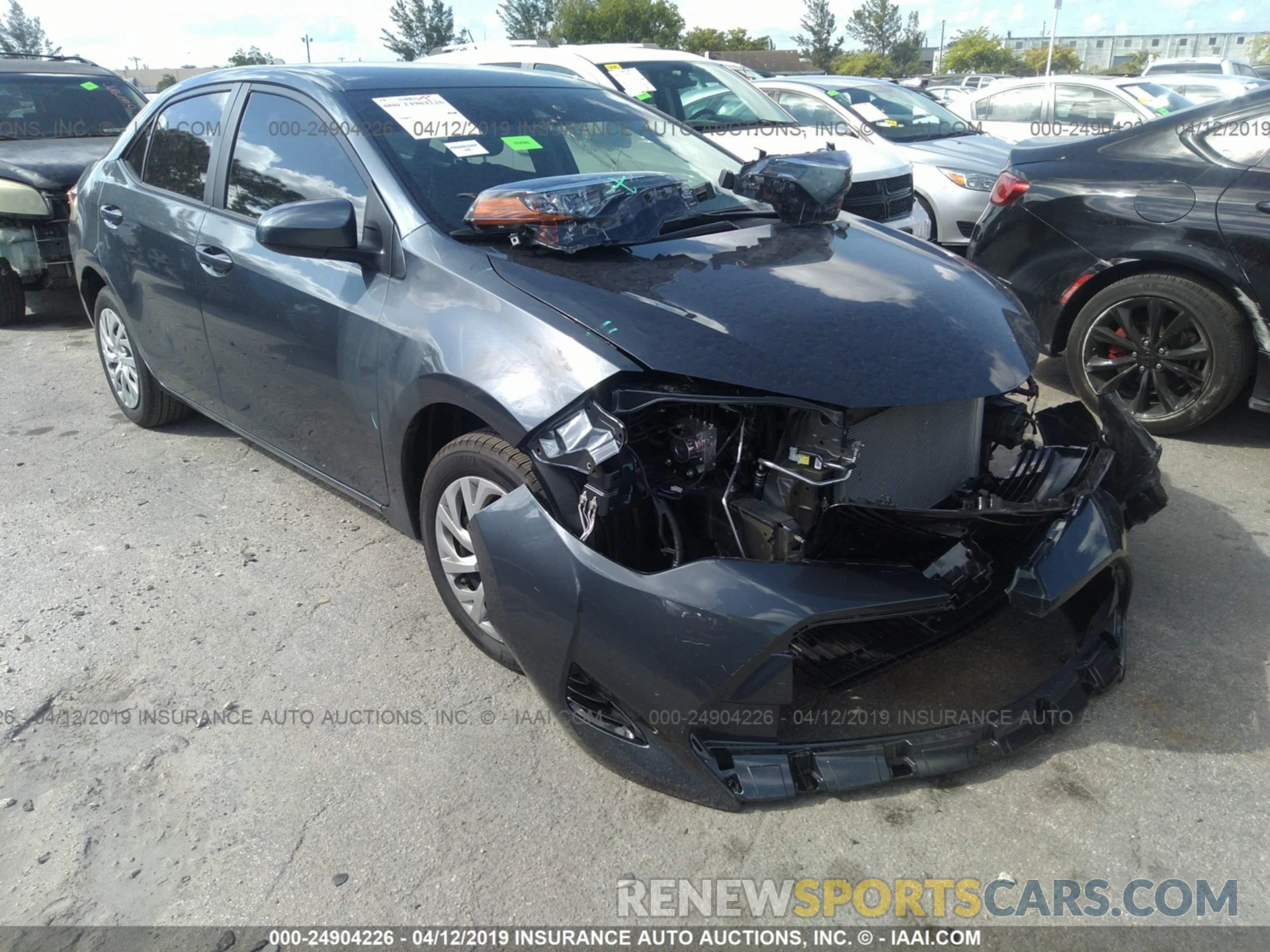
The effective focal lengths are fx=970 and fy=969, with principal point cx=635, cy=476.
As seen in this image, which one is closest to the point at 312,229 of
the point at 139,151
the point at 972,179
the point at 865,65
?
the point at 139,151

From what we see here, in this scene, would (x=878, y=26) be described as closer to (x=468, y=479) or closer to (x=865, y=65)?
(x=865, y=65)

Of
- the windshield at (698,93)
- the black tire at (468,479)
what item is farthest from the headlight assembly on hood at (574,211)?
the windshield at (698,93)

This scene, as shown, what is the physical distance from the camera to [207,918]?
2.26m

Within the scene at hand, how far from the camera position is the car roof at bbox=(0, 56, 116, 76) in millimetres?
8797

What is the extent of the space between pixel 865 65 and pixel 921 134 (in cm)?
6107

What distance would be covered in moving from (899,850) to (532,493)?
4.19 ft

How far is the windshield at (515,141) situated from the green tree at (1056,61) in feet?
237

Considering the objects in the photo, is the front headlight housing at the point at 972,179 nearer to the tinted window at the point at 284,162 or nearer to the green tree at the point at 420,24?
the tinted window at the point at 284,162

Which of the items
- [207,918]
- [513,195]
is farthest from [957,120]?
[207,918]

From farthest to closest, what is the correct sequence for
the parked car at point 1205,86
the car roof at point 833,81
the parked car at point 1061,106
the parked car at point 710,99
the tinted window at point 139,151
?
the parked car at point 1205,86 < the parked car at point 1061,106 < the car roof at point 833,81 < the parked car at point 710,99 < the tinted window at point 139,151

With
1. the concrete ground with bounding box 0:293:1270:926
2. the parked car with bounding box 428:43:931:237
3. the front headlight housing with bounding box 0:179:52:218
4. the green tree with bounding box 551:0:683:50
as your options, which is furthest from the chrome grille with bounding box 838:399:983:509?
the green tree with bounding box 551:0:683:50

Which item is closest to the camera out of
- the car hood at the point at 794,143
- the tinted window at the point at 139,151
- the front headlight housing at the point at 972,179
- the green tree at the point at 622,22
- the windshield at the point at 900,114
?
the tinted window at the point at 139,151

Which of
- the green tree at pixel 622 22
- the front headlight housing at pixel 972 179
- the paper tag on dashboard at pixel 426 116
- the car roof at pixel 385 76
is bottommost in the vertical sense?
the front headlight housing at pixel 972 179

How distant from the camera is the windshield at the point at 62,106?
27.6ft
